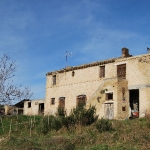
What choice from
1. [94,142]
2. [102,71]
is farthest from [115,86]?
Answer: [94,142]

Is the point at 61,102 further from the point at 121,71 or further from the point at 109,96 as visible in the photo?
the point at 121,71

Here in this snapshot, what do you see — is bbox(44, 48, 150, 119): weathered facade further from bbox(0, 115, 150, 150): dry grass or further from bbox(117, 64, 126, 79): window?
bbox(0, 115, 150, 150): dry grass

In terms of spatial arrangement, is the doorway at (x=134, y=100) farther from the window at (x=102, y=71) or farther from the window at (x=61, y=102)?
the window at (x=61, y=102)

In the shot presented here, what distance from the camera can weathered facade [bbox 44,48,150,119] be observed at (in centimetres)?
2488

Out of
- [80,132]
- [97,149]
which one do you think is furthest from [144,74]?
[97,149]

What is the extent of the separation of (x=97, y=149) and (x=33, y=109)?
27333 mm

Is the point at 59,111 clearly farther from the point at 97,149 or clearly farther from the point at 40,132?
the point at 97,149

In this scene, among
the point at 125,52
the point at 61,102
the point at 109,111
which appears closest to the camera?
the point at 109,111

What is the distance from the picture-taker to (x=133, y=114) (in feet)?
84.8

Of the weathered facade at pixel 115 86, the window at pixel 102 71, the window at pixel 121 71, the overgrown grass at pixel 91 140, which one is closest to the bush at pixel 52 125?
the overgrown grass at pixel 91 140

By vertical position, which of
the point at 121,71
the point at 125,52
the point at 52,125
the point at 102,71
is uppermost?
the point at 125,52

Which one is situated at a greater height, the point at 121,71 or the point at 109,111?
the point at 121,71

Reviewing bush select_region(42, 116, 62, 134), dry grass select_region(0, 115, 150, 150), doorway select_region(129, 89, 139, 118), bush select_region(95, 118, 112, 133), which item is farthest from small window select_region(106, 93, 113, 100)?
dry grass select_region(0, 115, 150, 150)

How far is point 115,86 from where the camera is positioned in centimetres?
2517
